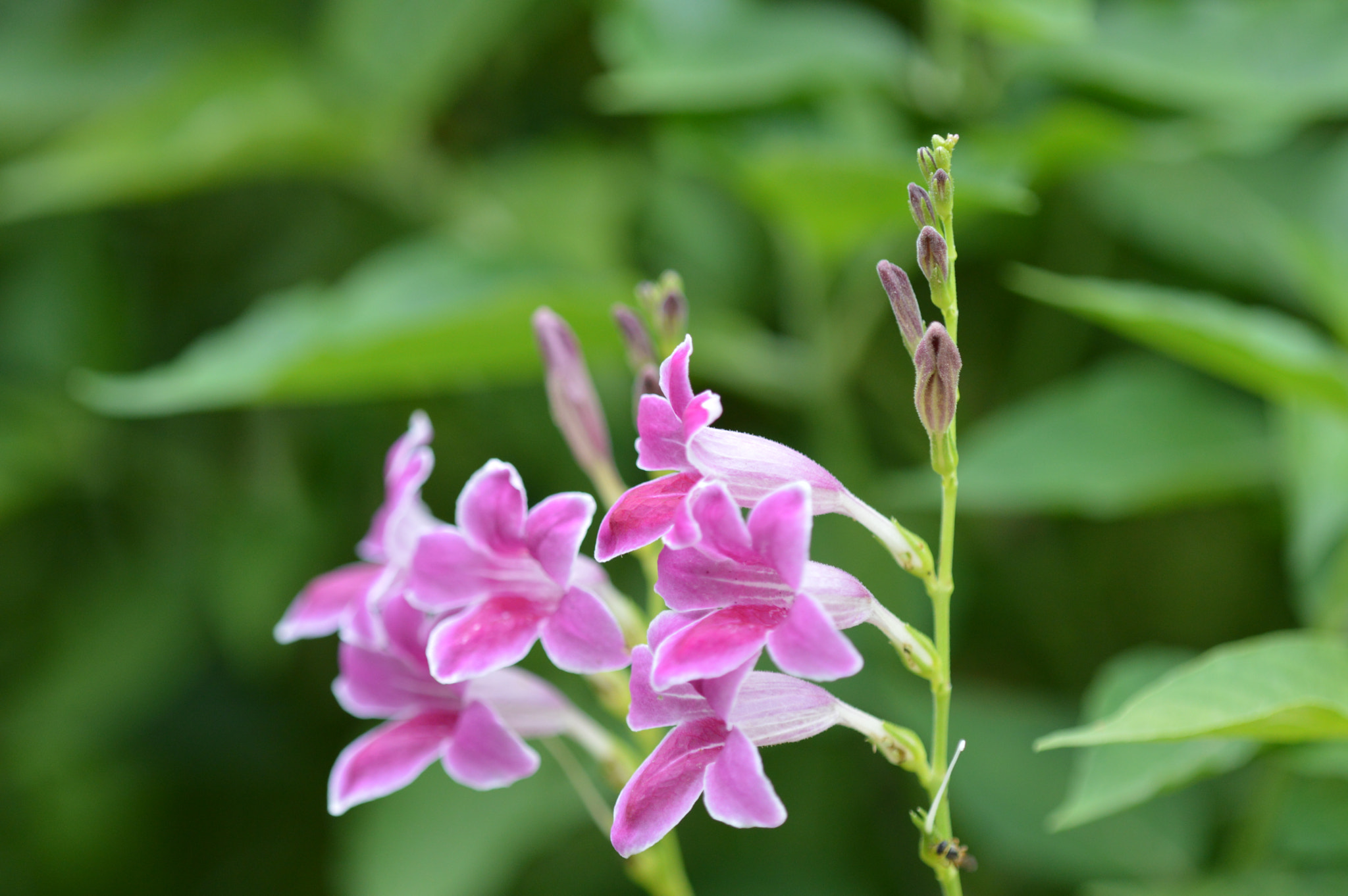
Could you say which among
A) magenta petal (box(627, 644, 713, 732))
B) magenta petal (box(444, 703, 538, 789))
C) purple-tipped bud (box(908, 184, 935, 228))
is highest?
purple-tipped bud (box(908, 184, 935, 228))

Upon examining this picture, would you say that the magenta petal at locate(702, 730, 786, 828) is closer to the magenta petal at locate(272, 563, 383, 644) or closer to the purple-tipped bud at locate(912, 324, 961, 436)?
the purple-tipped bud at locate(912, 324, 961, 436)

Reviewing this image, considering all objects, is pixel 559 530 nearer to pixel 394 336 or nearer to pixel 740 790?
pixel 740 790

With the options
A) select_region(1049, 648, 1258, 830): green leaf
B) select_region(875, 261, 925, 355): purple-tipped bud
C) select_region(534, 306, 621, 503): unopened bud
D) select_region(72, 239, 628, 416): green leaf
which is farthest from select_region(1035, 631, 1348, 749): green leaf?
select_region(72, 239, 628, 416): green leaf

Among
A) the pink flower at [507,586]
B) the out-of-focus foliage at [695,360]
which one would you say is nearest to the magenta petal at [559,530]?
the pink flower at [507,586]

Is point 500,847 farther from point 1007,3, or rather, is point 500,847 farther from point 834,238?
point 1007,3

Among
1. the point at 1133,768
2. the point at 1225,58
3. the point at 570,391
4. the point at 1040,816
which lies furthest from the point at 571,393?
the point at 1225,58

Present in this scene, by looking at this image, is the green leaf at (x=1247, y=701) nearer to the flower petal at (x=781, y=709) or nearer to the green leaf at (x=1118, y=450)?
the flower petal at (x=781, y=709)

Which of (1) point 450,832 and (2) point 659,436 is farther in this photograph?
(1) point 450,832
